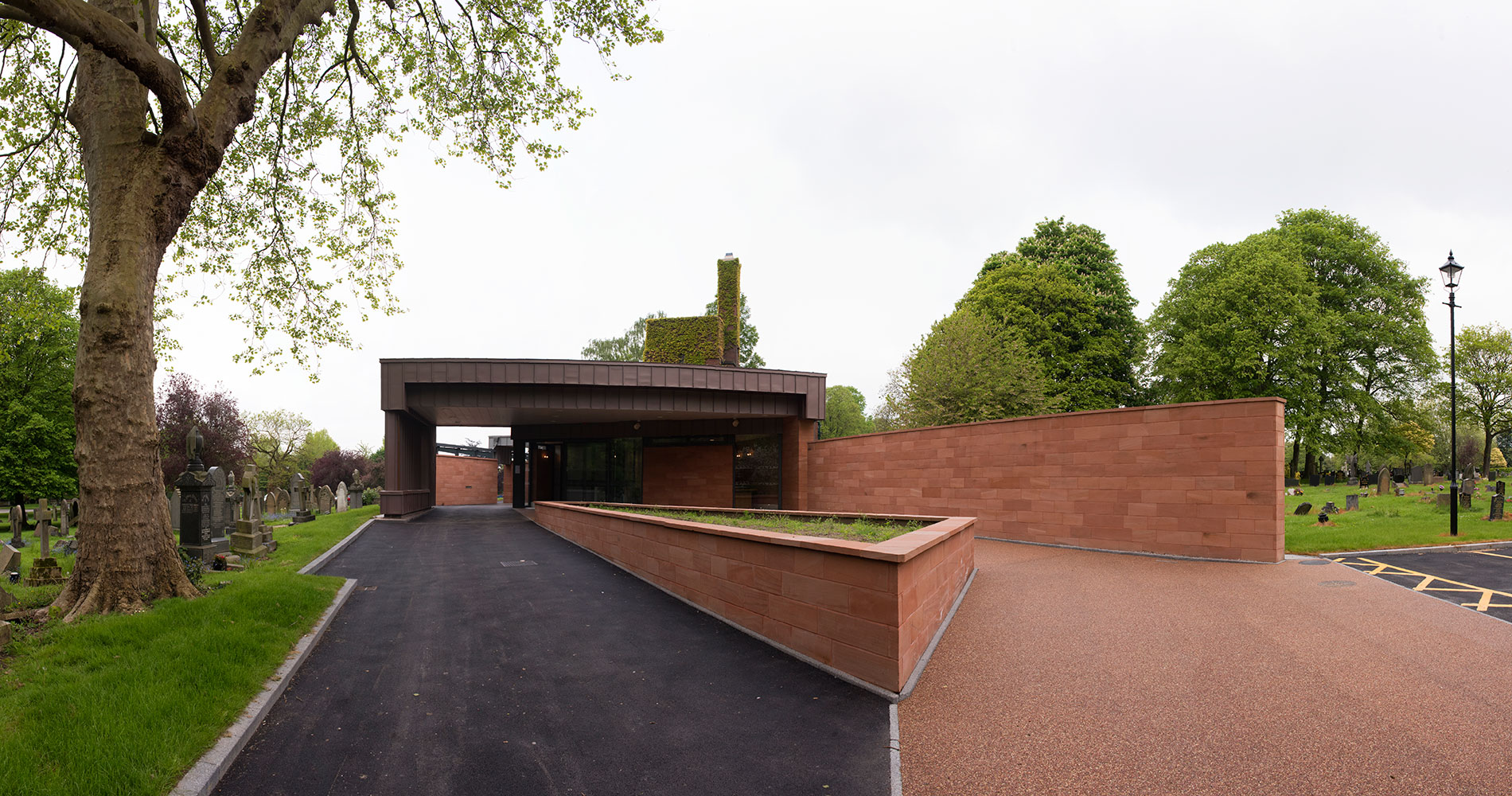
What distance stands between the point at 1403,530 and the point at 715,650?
15494 mm

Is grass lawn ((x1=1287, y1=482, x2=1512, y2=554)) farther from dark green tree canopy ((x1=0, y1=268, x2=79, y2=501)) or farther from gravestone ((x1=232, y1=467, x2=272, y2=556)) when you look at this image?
dark green tree canopy ((x1=0, y1=268, x2=79, y2=501))

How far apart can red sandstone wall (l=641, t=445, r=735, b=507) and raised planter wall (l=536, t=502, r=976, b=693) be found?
15.5 meters

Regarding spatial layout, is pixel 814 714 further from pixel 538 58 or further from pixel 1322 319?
pixel 1322 319

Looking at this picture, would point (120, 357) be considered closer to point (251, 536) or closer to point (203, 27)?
point (203, 27)

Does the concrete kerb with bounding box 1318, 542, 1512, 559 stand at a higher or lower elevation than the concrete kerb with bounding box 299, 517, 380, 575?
higher

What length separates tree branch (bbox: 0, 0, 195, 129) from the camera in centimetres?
498

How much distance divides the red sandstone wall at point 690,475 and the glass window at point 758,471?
1.37ft

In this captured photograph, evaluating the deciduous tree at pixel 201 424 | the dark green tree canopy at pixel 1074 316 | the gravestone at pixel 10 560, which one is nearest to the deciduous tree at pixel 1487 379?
the dark green tree canopy at pixel 1074 316

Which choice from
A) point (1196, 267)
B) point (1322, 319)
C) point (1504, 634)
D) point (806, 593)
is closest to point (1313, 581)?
point (1504, 634)

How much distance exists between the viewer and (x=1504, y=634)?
19.4 ft

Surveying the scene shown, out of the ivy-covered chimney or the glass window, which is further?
the ivy-covered chimney

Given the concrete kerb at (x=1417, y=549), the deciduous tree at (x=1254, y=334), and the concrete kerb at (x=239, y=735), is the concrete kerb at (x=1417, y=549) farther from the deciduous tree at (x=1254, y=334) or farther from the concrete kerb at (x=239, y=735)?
the deciduous tree at (x=1254, y=334)

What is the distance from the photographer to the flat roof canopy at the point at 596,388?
62.2 ft

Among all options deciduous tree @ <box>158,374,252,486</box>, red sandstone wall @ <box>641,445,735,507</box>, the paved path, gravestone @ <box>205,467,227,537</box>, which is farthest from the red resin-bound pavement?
deciduous tree @ <box>158,374,252,486</box>
